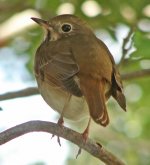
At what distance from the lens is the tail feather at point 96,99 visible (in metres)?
5.47

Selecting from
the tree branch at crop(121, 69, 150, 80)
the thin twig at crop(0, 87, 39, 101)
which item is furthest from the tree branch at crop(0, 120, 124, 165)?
the tree branch at crop(121, 69, 150, 80)

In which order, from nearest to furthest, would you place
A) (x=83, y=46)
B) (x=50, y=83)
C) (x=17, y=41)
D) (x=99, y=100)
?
1. (x=99, y=100)
2. (x=50, y=83)
3. (x=83, y=46)
4. (x=17, y=41)

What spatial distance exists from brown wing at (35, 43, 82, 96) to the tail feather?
0.09m

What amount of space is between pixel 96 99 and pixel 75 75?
40 centimetres

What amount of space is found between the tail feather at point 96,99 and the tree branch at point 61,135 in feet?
0.91

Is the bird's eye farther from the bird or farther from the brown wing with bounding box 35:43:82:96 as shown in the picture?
the brown wing with bounding box 35:43:82:96

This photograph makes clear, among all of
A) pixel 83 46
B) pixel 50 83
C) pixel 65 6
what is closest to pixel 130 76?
pixel 83 46

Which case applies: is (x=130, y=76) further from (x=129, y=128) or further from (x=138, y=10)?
(x=129, y=128)

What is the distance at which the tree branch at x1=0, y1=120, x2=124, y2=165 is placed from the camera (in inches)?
212

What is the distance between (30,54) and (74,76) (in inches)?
94.9

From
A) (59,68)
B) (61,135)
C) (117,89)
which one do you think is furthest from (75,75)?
(61,135)

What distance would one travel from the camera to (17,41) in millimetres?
8648

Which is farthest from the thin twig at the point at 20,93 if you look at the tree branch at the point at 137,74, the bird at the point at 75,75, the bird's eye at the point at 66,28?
the tree branch at the point at 137,74

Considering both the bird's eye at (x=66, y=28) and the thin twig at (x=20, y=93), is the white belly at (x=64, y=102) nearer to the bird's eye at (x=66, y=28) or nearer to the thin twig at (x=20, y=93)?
the thin twig at (x=20, y=93)
